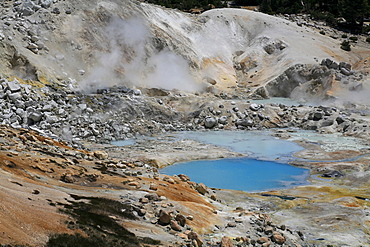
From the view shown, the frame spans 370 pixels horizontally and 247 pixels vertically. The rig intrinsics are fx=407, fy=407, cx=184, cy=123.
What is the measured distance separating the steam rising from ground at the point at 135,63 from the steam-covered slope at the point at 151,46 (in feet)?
0.30

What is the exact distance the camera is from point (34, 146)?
563 inches

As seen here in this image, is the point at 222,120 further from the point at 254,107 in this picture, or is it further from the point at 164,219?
the point at 164,219

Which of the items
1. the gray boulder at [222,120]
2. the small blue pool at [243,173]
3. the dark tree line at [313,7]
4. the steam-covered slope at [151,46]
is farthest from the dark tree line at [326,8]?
the small blue pool at [243,173]

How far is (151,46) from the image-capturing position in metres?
40.1

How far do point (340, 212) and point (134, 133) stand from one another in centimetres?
1675

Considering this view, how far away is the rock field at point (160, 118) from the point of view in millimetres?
9547

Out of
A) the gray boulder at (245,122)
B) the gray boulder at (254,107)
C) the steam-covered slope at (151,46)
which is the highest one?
the steam-covered slope at (151,46)

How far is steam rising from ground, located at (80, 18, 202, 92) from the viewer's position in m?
35.3

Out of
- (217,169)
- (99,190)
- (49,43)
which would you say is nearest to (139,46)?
(49,43)

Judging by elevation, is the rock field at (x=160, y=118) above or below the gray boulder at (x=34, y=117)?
above

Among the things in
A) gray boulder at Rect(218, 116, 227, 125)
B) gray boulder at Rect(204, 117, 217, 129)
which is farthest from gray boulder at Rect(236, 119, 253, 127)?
gray boulder at Rect(204, 117, 217, 129)

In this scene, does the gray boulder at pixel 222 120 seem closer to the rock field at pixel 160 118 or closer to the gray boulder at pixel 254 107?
the rock field at pixel 160 118

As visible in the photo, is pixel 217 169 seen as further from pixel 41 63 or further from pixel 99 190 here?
pixel 41 63

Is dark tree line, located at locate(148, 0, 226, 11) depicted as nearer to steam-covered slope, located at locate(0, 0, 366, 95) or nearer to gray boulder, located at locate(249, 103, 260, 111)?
steam-covered slope, located at locate(0, 0, 366, 95)
